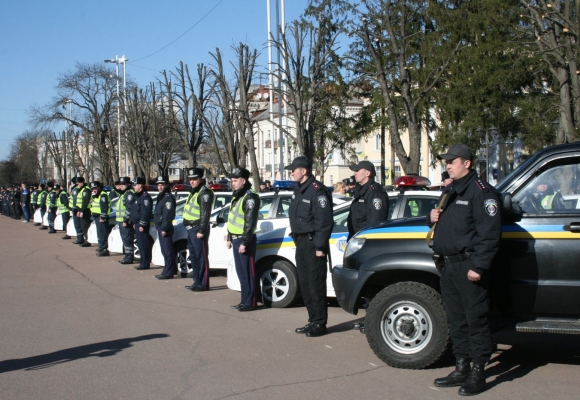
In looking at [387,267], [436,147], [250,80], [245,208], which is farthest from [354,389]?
[436,147]

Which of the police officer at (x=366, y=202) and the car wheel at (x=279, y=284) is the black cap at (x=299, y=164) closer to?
the police officer at (x=366, y=202)

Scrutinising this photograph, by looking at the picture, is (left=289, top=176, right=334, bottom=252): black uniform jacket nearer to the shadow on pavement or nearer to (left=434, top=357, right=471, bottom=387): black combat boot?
the shadow on pavement

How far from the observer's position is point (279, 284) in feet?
31.6

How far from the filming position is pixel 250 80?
27.1 m

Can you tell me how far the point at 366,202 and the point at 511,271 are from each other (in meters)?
2.69

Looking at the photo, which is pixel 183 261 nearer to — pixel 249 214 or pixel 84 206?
pixel 249 214

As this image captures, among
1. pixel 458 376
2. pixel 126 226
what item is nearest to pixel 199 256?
pixel 126 226

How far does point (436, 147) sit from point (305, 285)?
2647 centimetres

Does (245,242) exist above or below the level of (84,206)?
below

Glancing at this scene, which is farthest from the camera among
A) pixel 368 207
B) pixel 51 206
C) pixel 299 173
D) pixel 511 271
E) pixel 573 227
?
pixel 51 206

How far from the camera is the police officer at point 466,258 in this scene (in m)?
5.43

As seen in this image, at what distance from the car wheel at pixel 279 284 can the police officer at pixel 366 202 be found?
1320 mm

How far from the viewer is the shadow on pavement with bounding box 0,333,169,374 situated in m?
6.60

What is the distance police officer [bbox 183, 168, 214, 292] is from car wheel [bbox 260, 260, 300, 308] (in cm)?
177
